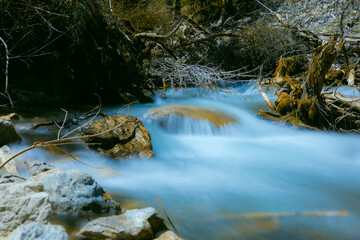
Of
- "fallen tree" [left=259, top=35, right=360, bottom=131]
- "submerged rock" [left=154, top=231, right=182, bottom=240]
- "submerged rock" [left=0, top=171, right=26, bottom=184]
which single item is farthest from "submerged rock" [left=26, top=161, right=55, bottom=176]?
"fallen tree" [left=259, top=35, right=360, bottom=131]

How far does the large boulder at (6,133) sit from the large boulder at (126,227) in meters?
1.97

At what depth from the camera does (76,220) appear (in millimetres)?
1954

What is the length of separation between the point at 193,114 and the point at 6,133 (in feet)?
9.72

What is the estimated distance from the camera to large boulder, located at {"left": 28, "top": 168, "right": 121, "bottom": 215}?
2023 mm

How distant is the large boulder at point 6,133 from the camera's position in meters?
3.04

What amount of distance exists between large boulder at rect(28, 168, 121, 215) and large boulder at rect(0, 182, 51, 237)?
13.3 inches

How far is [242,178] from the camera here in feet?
10.8

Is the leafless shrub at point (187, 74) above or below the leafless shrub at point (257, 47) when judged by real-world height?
below

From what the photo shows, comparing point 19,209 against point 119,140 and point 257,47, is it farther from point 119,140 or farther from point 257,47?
point 257,47

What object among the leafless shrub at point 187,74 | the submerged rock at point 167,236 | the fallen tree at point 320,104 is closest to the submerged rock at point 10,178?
the submerged rock at point 167,236

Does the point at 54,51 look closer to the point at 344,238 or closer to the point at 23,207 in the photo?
the point at 23,207

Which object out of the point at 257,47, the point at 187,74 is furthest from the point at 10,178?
the point at 257,47

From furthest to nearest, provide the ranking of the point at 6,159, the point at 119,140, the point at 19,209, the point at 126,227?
the point at 119,140 < the point at 6,159 < the point at 126,227 < the point at 19,209

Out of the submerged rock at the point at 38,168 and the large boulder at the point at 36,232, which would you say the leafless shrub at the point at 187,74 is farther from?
the large boulder at the point at 36,232
